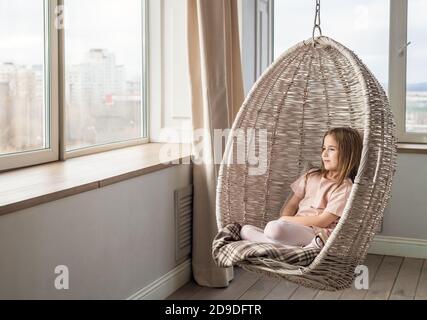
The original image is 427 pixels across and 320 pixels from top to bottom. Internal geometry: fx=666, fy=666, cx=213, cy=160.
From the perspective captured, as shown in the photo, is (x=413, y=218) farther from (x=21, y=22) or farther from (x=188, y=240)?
(x=21, y=22)

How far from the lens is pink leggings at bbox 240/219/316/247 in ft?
8.45

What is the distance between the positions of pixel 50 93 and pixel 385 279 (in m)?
2.11

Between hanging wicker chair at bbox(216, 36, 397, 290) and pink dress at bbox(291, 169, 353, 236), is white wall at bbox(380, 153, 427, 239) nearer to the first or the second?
hanging wicker chair at bbox(216, 36, 397, 290)

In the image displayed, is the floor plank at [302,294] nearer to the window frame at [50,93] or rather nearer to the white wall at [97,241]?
the white wall at [97,241]

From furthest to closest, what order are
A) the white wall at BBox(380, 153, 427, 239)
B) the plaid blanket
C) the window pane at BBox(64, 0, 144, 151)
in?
1. the white wall at BBox(380, 153, 427, 239)
2. the window pane at BBox(64, 0, 144, 151)
3. the plaid blanket

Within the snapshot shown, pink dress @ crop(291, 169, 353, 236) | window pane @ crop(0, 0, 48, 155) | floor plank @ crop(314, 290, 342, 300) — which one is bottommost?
floor plank @ crop(314, 290, 342, 300)

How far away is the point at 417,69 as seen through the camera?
4.32 m

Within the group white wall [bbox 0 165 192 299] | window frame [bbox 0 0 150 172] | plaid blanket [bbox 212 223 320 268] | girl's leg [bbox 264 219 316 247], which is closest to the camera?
white wall [bbox 0 165 192 299]

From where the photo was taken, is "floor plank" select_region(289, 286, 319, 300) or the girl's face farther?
"floor plank" select_region(289, 286, 319, 300)

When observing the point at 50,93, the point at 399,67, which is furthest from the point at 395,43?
the point at 50,93

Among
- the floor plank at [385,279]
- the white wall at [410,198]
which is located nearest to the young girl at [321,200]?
the floor plank at [385,279]

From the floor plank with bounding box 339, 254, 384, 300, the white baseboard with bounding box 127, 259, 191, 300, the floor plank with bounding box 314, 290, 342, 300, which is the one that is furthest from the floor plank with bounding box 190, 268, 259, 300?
the floor plank with bounding box 339, 254, 384, 300

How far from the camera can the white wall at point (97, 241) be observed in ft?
7.52

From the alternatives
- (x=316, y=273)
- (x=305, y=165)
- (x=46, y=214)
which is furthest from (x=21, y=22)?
(x=316, y=273)
